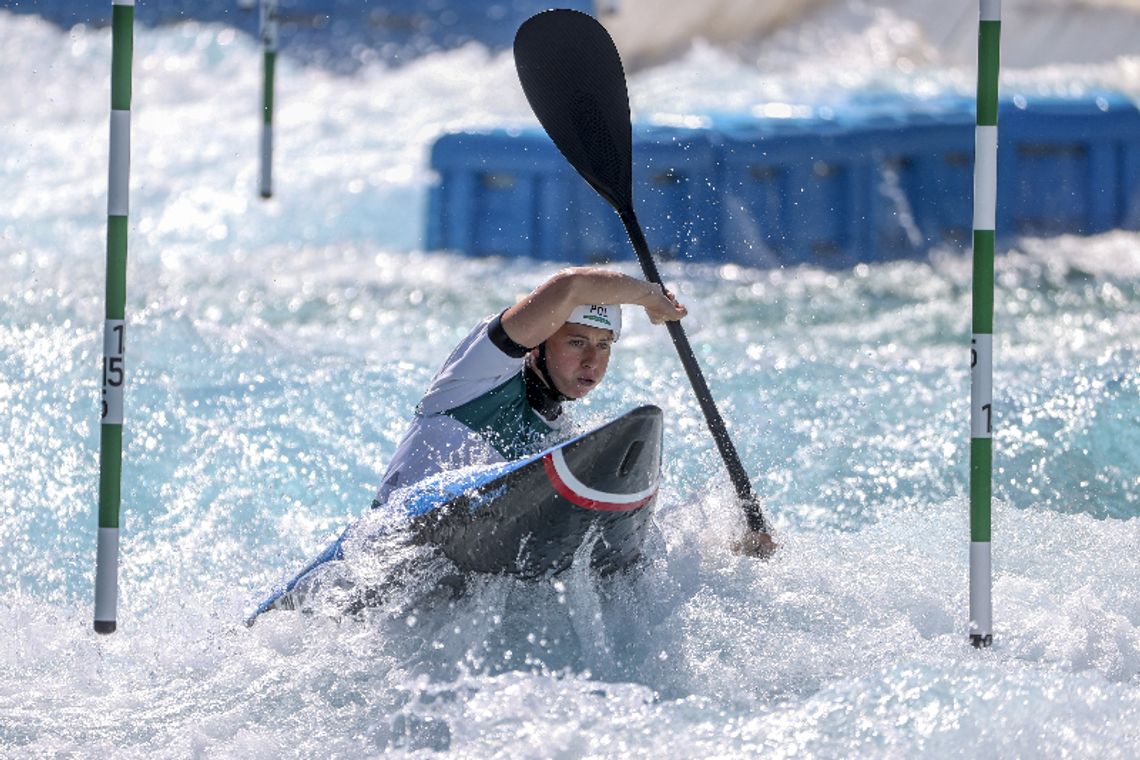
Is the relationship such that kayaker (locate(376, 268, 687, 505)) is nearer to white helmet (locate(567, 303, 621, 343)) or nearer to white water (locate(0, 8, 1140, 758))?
white helmet (locate(567, 303, 621, 343))

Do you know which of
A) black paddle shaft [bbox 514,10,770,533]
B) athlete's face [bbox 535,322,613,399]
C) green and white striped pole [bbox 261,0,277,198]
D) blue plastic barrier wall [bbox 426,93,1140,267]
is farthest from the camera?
blue plastic barrier wall [bbox 426,93,1140,267]

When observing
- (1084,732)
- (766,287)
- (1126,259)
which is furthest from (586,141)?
(1126,259)

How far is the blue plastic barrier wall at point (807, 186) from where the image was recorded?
8.23 metres

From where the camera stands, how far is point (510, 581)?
3.20 m

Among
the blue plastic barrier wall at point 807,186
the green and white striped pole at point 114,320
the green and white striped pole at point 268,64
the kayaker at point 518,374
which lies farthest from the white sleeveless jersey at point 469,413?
the blue plastic barrier wall at point 807,186

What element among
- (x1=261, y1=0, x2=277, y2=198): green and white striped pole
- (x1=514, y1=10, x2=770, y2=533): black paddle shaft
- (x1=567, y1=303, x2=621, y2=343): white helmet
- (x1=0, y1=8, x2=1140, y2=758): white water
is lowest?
(x1=0, y1=8, x2=1140, y2=758): white water

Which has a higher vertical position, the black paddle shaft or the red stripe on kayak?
the black paddle shaft

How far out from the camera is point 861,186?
27.6ft

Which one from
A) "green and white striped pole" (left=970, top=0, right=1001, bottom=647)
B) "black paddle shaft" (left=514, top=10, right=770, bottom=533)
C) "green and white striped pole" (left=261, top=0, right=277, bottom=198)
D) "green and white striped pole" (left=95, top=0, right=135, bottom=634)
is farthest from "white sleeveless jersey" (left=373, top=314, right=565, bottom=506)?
"green and white striped pole" (left=261, top=0, right=277, bottom=198)

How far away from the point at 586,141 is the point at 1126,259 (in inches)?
210

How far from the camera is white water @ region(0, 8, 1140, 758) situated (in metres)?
2.97

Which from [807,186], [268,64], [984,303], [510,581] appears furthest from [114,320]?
[807,186]

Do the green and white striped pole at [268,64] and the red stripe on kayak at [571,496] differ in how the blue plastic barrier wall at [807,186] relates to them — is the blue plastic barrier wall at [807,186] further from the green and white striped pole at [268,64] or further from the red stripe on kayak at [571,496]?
the red stripe on kayak at [571,496]

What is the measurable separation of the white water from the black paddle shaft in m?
0.76
